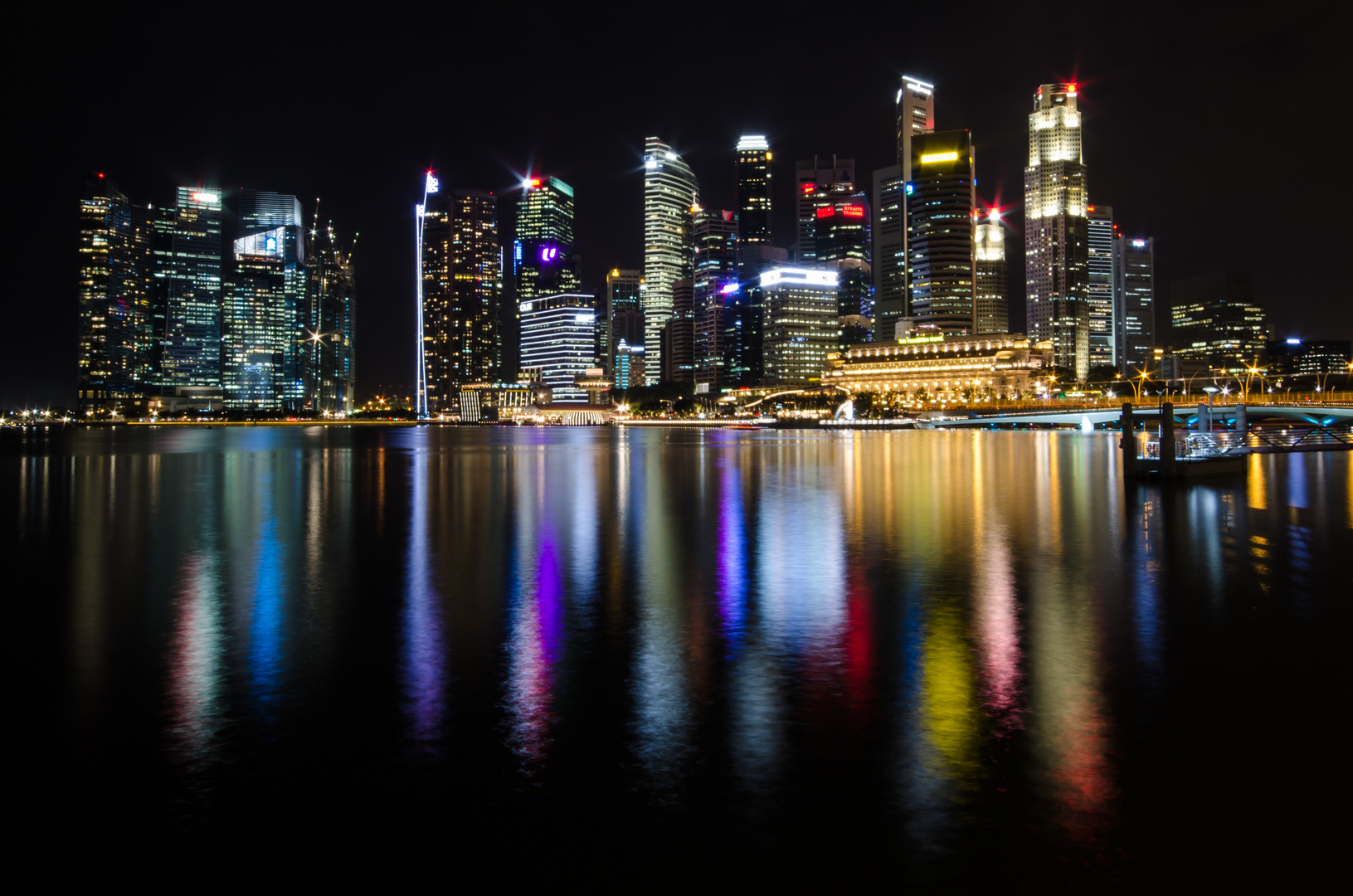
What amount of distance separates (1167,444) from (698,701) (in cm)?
3711

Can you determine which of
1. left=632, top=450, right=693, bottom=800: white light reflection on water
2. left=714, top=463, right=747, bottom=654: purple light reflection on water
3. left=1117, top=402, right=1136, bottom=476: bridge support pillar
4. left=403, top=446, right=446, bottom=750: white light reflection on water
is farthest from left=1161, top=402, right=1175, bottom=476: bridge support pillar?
left=403, top=446, right=446, bottom=750: white light reflection on water

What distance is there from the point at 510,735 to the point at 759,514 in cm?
2081

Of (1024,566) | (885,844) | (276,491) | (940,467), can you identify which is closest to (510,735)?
(885,844)

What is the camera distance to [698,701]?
9.74 metres

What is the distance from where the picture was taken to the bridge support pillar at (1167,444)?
130ft

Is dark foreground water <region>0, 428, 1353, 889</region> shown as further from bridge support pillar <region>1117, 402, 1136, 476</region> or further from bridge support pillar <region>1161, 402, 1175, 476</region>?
bridge support pillar <region>1117, 402, 1136, 476</region>

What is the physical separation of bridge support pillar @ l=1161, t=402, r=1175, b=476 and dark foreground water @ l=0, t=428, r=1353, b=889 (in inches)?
638

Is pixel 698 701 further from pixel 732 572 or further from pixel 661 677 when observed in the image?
pixel 732 572

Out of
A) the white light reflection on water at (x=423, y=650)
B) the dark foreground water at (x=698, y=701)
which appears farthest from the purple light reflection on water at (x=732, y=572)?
the white light reflection on water at (x=423, y=650)

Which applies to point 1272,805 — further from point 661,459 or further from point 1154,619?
point 661,459

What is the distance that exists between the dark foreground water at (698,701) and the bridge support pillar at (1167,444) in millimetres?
16195

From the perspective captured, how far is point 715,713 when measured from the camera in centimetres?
932

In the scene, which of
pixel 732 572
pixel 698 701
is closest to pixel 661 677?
pixel 698 701

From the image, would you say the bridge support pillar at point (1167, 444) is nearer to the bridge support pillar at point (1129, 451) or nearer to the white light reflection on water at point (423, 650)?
the bridge support pillar at point (1129, 451)
